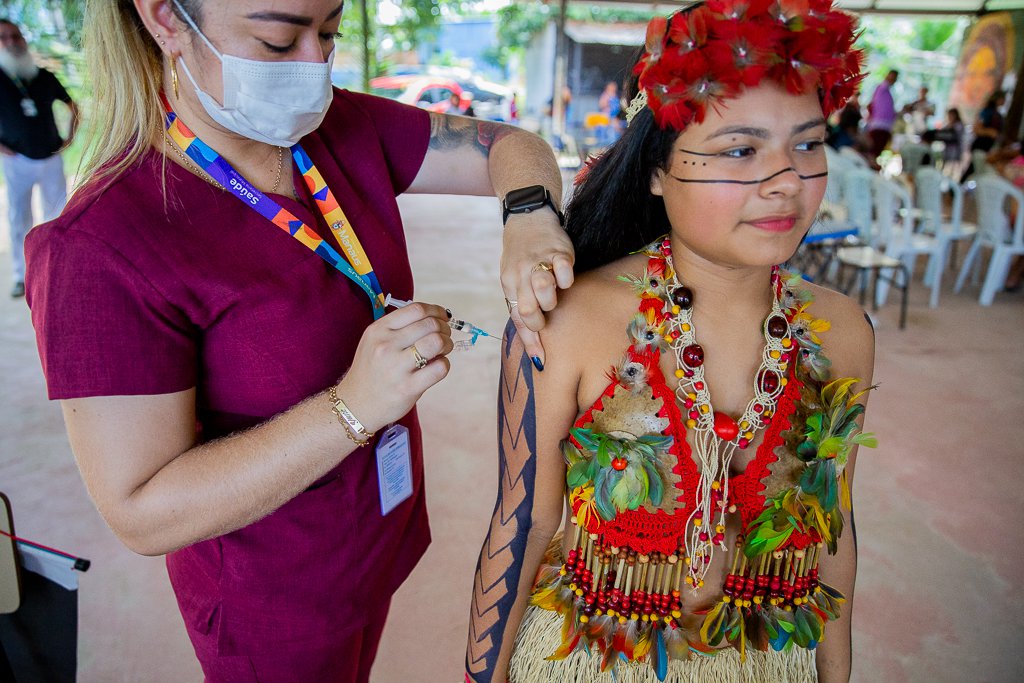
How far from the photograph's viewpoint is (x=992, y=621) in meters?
2.33

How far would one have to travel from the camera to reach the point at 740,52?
98cm

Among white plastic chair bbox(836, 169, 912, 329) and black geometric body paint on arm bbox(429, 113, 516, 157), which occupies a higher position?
black geometric body paint on arm bbox(429, 113, 516, 157)

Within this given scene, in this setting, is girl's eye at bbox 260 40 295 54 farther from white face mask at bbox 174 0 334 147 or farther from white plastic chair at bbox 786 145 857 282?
white plastic chair at bbox 786 145 857 282

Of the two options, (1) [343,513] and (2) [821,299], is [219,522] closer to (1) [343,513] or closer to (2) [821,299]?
(1) [343,513]

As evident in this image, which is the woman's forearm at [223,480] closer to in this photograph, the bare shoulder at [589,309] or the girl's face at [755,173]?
the bare shoulder at [589,309]

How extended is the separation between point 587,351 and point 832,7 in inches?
25.6

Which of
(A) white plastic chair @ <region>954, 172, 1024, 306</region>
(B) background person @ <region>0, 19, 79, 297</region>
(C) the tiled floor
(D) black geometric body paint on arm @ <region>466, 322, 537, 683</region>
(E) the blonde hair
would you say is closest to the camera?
(E) the blonde hair

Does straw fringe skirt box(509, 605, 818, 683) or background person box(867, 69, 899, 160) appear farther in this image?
background person box(867, 69, 899, 160)

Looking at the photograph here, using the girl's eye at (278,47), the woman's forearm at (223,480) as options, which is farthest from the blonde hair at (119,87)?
the woman's forearm at (223,480)

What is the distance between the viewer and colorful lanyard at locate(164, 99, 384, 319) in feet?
3.32

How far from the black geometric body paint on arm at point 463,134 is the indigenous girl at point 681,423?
264 mm

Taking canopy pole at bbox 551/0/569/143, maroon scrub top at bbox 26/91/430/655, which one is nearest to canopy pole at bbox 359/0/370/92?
canopy pole at bbox 551/0/569/143

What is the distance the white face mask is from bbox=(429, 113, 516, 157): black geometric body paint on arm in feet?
1.12

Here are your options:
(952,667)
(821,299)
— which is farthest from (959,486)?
(821,299)
